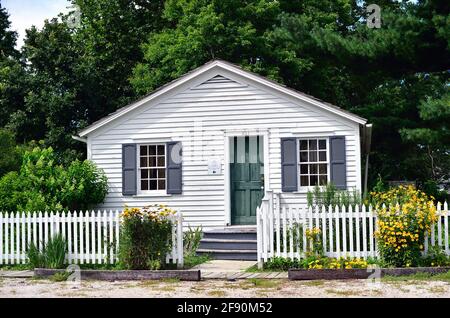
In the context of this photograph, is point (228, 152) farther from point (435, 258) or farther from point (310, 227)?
point (435, 258)

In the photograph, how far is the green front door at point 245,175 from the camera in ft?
55.7

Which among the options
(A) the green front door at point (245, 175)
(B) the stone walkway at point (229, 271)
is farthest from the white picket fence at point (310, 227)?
(A) the green front door at point (245, 175)

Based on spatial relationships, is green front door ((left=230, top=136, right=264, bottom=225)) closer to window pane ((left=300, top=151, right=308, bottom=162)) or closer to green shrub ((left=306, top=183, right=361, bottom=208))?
window pane ((left=300, top=151, right=308, bottom=162))

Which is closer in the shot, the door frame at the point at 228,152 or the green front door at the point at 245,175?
the door frame at the point at 228,152

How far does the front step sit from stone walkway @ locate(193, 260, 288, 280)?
48cm

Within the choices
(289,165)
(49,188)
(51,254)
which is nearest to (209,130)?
(289,165)

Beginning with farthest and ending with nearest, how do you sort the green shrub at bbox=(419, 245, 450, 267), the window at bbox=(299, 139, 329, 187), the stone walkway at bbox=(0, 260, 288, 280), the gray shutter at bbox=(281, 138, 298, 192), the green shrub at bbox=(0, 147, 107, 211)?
the window at bbox=(299, 139, 329, 187) → the gray shutter at bbox=(281, 138, 298, 192) → the green shrub at bbox=(0, 147, 107, 211) → the stone walkway at bbox=(0, 260, 288, 280) → the green shrub at bbox=(419, 245, 450, 267)

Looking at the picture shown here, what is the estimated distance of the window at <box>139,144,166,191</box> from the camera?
57.4 ft

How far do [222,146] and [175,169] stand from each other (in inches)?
56.2

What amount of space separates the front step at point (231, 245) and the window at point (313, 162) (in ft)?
7.07

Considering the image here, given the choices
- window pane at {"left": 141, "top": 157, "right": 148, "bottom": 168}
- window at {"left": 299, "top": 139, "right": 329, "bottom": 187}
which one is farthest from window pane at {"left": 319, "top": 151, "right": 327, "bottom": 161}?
window pane at {"left": 141, "top": 157, "right": 148, "bottom": 168}

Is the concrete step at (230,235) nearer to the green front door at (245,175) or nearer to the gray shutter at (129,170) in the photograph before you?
the green front door at (245,175)

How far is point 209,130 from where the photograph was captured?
56.1 feet

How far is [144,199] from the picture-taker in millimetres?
17359
